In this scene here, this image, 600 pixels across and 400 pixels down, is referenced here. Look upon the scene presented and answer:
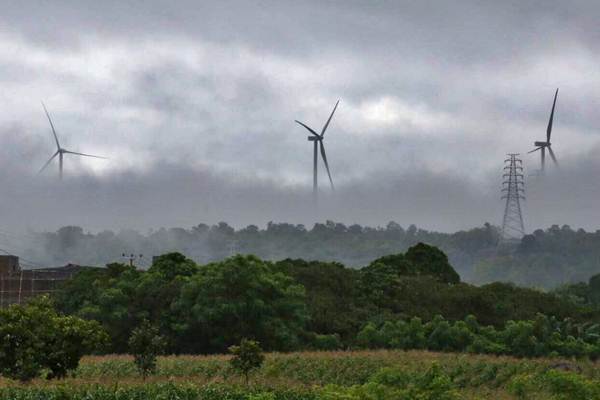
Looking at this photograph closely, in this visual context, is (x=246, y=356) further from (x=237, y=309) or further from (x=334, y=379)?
(x=237, y=309)

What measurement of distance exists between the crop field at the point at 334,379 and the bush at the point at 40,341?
2.82 feet

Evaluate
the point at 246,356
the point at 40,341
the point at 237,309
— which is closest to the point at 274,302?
the point at 237,309

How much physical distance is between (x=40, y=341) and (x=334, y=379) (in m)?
14.7

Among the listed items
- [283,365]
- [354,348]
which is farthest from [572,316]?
[283,365]

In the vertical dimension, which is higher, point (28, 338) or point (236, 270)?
point (236, 270)

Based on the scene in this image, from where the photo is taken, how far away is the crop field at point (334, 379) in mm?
32719

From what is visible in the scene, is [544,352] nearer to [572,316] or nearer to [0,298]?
[572,316]

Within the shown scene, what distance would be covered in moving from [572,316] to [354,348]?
93.6ft

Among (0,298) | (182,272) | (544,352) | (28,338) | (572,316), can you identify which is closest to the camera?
(28,338)

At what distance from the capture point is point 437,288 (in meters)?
88.1

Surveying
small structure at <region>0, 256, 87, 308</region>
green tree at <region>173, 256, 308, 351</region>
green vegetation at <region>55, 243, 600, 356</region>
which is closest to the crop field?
green tree at <region>173, 256, 308, 351</region>

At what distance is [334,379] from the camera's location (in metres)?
47.4

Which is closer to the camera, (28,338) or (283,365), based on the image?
(28,338)

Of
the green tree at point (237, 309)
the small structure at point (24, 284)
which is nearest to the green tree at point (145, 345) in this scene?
the green tree at point (237, 309)
